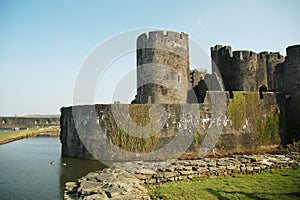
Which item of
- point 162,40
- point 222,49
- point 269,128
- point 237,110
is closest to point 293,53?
point 269,128

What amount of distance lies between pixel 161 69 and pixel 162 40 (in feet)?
6.14

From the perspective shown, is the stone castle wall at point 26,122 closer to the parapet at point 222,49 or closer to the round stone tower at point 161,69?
the parapet at point 222,49

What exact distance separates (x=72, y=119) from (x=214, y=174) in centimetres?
973

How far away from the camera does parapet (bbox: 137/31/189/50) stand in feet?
57.6

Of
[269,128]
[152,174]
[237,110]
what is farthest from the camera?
[269,128]

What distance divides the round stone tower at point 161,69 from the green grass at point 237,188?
960 centimetres

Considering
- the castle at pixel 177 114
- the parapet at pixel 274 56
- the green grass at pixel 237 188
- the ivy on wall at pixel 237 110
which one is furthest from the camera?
Answer: the parapet at pixel 274 56

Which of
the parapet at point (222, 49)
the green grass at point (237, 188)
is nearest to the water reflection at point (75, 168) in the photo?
the green grass at point (237, 188)

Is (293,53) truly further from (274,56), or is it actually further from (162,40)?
(162,40)

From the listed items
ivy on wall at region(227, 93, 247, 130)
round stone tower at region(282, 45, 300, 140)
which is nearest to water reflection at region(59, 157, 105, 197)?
ivy on wall at region(227, 93, 247, 130)

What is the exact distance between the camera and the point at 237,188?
23.7 ft

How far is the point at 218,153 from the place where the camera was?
14.2 m

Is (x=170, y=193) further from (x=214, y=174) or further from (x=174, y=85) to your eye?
(x=174, y=85)

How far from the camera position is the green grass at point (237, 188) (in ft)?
21.6
